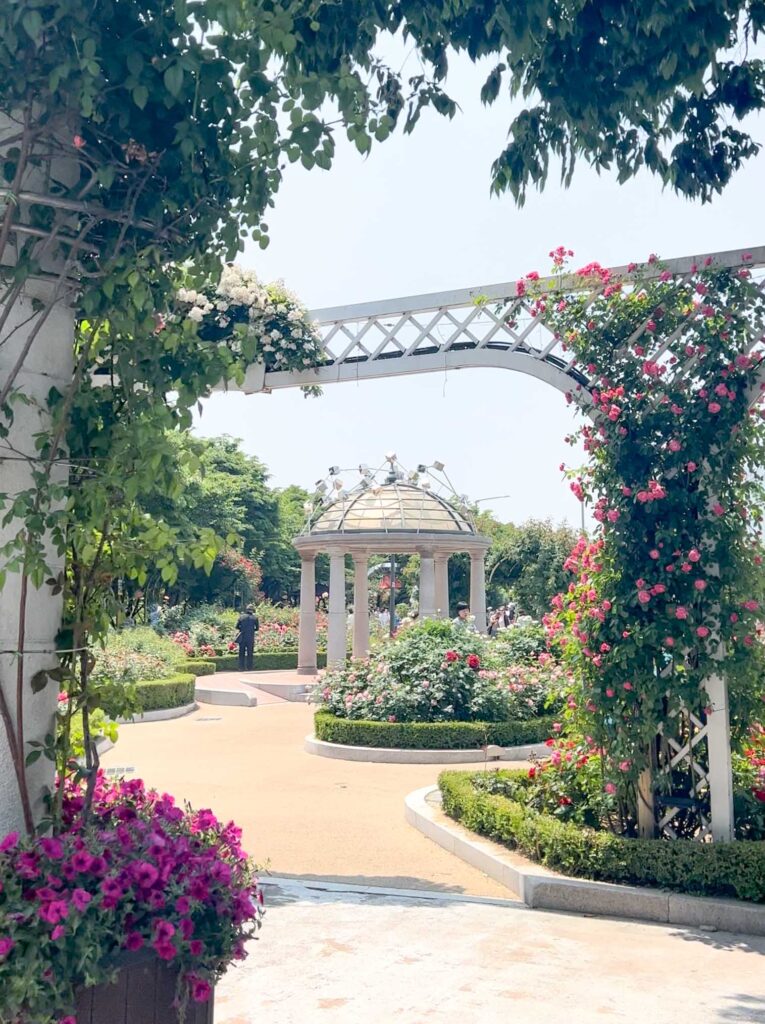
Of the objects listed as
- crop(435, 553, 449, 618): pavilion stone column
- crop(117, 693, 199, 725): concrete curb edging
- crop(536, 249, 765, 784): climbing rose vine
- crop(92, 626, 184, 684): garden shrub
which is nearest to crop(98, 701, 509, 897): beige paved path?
crop(117, 693, 199, 725): concrete curb edging

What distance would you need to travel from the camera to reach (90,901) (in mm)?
2797

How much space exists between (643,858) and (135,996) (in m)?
4.19

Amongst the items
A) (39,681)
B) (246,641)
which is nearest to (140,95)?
(39,681)

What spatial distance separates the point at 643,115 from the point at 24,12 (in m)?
2.63

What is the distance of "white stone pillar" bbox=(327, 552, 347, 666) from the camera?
22344mm

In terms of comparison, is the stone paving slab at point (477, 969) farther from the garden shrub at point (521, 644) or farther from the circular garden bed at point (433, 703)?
the garden shrub at point (521, 644)

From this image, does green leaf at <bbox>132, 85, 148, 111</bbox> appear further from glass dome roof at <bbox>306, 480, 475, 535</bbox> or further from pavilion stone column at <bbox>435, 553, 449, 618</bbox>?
pavilion stone column at <bbox>435, 553, 449, 618</bbox>

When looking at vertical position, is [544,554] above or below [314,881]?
above

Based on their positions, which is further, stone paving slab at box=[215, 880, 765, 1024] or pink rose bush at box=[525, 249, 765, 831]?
pink rose bush at box=[525, 249, 765, 831]

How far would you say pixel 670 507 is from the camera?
655cm

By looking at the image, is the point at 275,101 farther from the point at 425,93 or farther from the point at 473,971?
the point at 473,971

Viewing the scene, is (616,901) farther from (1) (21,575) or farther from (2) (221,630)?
(2) (221,630)

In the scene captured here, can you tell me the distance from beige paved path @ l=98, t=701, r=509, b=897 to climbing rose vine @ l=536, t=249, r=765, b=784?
173 centimetres

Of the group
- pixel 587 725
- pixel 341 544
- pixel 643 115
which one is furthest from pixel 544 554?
pixel 643 115
